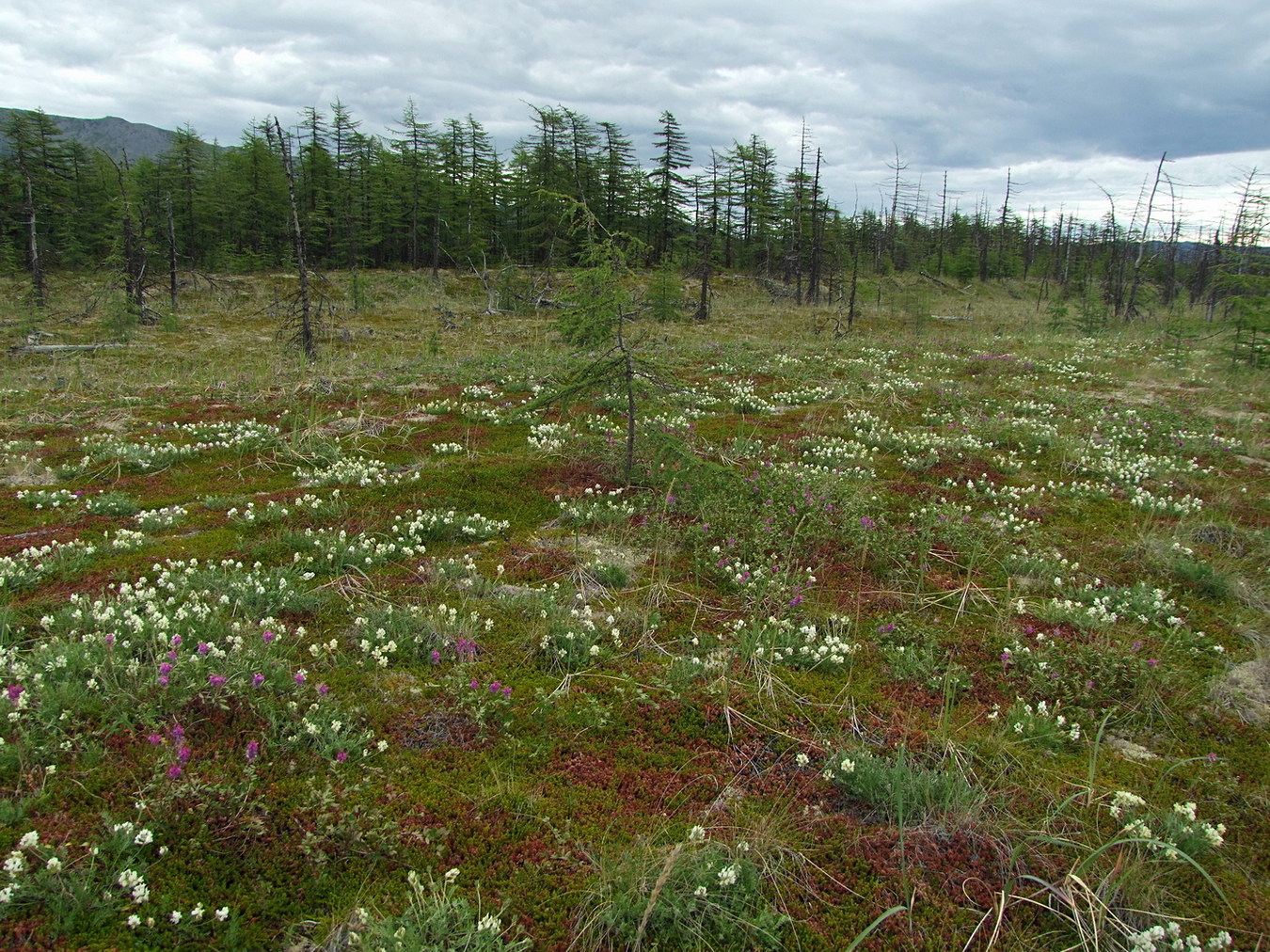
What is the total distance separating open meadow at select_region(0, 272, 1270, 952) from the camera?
119 inches

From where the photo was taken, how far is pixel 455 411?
1299 centimetres

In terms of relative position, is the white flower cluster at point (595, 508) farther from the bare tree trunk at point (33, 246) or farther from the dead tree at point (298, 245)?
the bare tree trunk at point (33, 246)

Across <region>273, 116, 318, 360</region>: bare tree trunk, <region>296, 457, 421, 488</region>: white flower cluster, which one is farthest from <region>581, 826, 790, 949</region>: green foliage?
<region>273, 116, 318, 360</region>: bare tree trunk

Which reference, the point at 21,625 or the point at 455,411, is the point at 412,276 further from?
the point at 21,625

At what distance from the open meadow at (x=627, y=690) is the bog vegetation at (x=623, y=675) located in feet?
0.09

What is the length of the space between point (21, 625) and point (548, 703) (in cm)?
404

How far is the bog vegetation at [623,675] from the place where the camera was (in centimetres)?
303

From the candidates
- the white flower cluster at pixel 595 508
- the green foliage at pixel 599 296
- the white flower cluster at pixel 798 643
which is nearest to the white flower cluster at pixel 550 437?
the white flower cluster at pixel 595 508

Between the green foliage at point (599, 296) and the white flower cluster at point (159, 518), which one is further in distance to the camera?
the green foliage at point (599, 296)

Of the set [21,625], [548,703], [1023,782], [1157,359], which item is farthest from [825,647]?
[1157,359]

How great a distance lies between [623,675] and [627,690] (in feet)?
0.52

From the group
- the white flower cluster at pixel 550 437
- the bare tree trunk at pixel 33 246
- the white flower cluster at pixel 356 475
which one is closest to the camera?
the white flower cluster at pixel 356 475

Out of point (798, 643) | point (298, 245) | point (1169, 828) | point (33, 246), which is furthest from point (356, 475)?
point (33, 246)

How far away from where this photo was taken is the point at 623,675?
479 centimetres
